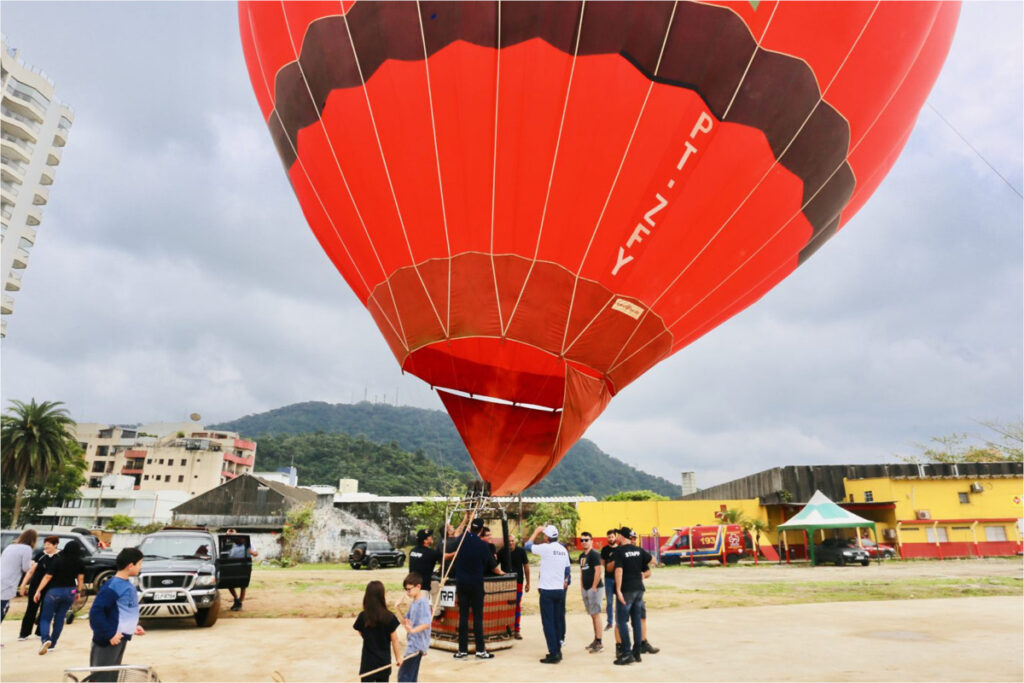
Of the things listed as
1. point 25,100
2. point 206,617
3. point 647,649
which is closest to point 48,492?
point 25,100

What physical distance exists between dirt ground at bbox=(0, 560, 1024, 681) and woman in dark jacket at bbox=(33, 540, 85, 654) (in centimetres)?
26

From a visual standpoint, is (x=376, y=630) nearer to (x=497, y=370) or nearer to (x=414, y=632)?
(x=414, y=632)

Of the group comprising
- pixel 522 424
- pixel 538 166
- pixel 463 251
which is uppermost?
pixel 538 166

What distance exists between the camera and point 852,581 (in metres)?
17.2

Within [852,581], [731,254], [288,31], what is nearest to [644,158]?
[731,254]

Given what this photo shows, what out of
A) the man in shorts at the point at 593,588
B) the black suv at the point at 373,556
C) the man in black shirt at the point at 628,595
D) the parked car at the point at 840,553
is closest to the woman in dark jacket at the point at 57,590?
the man in shorts at the point at 593,588

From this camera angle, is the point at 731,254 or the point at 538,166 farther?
the point at 731,254

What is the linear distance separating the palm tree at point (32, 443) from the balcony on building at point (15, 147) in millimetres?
26180

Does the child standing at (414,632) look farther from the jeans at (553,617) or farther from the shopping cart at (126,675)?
the jeans at (553,617)

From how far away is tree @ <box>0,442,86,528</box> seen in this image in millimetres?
50403

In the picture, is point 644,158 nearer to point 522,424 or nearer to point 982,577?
point 522,424

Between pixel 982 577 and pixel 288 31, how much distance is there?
850 inches

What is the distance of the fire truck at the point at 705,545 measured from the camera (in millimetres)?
27359

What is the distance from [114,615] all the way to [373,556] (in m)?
23.5
